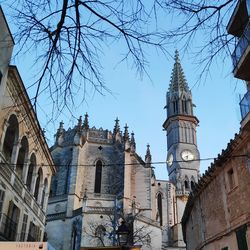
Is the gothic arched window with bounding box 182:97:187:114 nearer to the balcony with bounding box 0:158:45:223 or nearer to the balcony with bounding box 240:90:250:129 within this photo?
the balcony with bounding box 0:158:45:223

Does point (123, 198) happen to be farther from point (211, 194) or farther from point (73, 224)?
point (211, 194)

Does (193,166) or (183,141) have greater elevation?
(183,141)

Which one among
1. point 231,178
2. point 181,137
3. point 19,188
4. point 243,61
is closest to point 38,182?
point 19,188

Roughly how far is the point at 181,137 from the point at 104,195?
94.8 feet

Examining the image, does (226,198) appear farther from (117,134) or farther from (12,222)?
(117,134)

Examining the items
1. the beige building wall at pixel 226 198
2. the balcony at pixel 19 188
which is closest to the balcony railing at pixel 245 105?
the beige building wall at pixel 226 198

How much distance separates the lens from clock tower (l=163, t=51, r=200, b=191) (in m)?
64.4

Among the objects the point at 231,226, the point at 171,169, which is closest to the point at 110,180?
the point at 171,169

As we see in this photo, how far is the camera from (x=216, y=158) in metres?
15.6

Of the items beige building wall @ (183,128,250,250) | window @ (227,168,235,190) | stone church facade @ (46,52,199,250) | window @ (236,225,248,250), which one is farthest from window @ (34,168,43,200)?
window @ (236,225,248,250)

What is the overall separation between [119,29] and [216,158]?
459 inches

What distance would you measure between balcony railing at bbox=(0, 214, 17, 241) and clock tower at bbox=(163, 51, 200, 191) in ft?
148

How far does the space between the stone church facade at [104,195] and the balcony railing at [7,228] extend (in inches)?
624

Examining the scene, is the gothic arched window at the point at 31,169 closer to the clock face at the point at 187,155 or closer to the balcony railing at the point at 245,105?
the balcony railing at the point at 245,105
